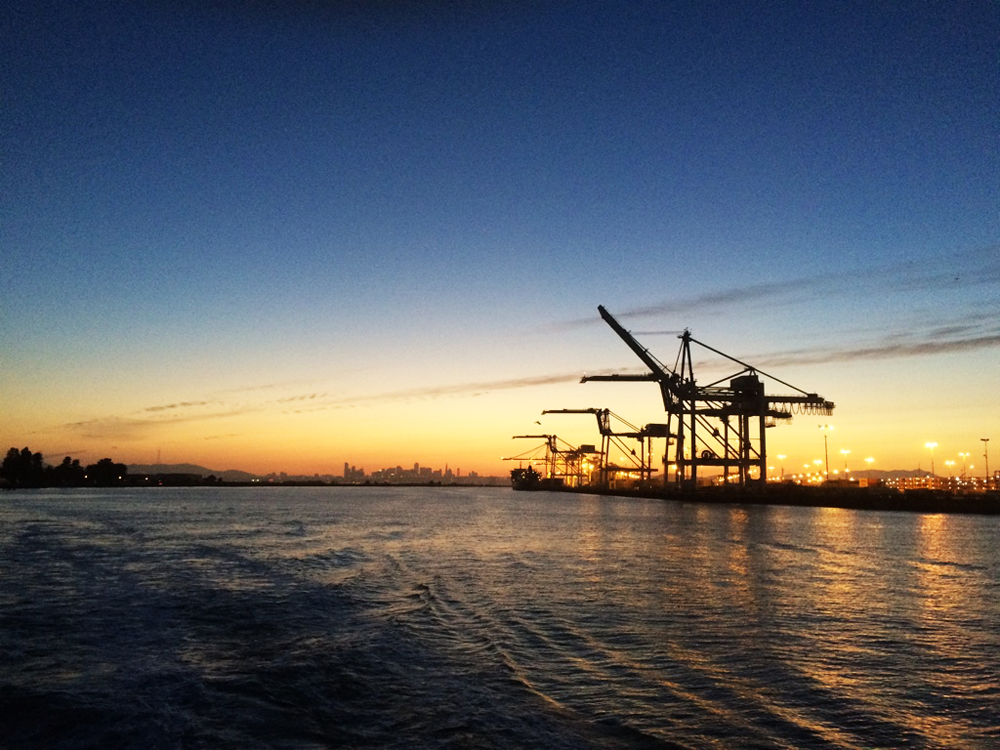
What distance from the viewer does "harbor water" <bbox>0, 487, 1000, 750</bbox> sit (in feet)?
27.8

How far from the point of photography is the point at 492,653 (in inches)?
478

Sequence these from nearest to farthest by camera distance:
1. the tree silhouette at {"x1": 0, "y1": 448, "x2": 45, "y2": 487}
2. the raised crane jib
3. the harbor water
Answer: the harbor water, the raised crane jib, the tree silhouette at {"x1": 0, "y1": 448, "x2": 45, "y2": 487}

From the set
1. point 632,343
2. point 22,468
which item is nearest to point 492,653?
point 632,343

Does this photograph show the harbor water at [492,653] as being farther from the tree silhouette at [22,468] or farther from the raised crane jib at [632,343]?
the tree silhouette at [22,468]

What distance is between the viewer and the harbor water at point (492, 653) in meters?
8.46

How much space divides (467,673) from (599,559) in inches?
672

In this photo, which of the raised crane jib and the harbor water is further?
the raised crane jib

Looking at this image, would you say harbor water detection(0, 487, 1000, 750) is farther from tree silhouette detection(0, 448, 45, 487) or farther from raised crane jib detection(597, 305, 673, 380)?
tree silhouette detection(0, 448, 45, 487)

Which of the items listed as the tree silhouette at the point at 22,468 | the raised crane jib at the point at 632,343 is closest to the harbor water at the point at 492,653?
the raised crane jib at the point at 632,343

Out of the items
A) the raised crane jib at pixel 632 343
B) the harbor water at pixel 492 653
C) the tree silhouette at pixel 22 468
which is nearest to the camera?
the harbor water at pixel 492 653

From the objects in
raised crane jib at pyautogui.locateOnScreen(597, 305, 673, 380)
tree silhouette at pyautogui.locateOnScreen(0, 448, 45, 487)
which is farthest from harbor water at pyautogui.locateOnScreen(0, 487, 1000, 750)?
tree silhouette at pyautogui.locateOnScreen(0, 448, 45, 487)

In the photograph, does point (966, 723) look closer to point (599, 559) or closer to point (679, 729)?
point (679, 729)

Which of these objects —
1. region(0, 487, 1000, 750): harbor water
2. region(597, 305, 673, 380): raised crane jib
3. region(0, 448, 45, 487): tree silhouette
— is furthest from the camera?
region(0, 448, 45, 487): tree silhouette

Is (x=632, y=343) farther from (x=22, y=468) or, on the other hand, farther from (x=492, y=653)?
(x=22, y=468)
